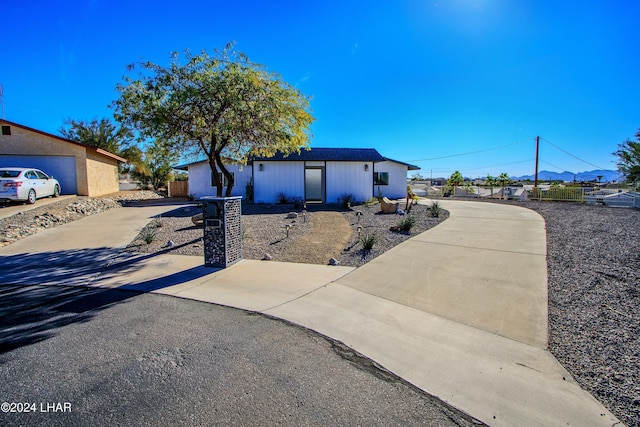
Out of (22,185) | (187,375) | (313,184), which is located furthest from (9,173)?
(313,184)

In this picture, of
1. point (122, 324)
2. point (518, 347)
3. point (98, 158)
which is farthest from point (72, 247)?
point (98, 158)

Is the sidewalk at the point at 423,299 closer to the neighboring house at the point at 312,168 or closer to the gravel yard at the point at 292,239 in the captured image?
the gravel yard at the point at 292,239

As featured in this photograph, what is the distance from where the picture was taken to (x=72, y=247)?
8.36 meters

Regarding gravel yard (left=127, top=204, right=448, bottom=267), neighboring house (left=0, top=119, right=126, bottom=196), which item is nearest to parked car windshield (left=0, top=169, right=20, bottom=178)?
neighboring house (left=0, top=119, right=126, bottom=196)

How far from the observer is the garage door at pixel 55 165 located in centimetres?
1703

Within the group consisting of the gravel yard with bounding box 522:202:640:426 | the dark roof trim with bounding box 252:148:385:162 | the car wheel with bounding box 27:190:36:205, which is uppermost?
the dark roof trim with bounding box 252:148:385:162

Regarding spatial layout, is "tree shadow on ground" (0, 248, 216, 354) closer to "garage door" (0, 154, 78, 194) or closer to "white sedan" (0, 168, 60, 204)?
"white sedan" (0, 168, 60, 204)

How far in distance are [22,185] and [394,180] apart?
2204 cm

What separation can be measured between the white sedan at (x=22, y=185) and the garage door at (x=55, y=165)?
10.5ft

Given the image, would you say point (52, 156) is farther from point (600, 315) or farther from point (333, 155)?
point (600, 315)

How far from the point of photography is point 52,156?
57.6 ft

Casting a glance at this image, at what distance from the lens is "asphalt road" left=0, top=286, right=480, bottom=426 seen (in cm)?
241

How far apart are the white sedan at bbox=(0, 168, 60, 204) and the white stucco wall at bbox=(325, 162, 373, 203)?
47.1ft

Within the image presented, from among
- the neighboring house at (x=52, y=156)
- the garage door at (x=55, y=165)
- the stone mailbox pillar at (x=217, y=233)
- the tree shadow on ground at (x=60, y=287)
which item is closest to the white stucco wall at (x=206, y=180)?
the neighboring house at (x=52, y=156)
